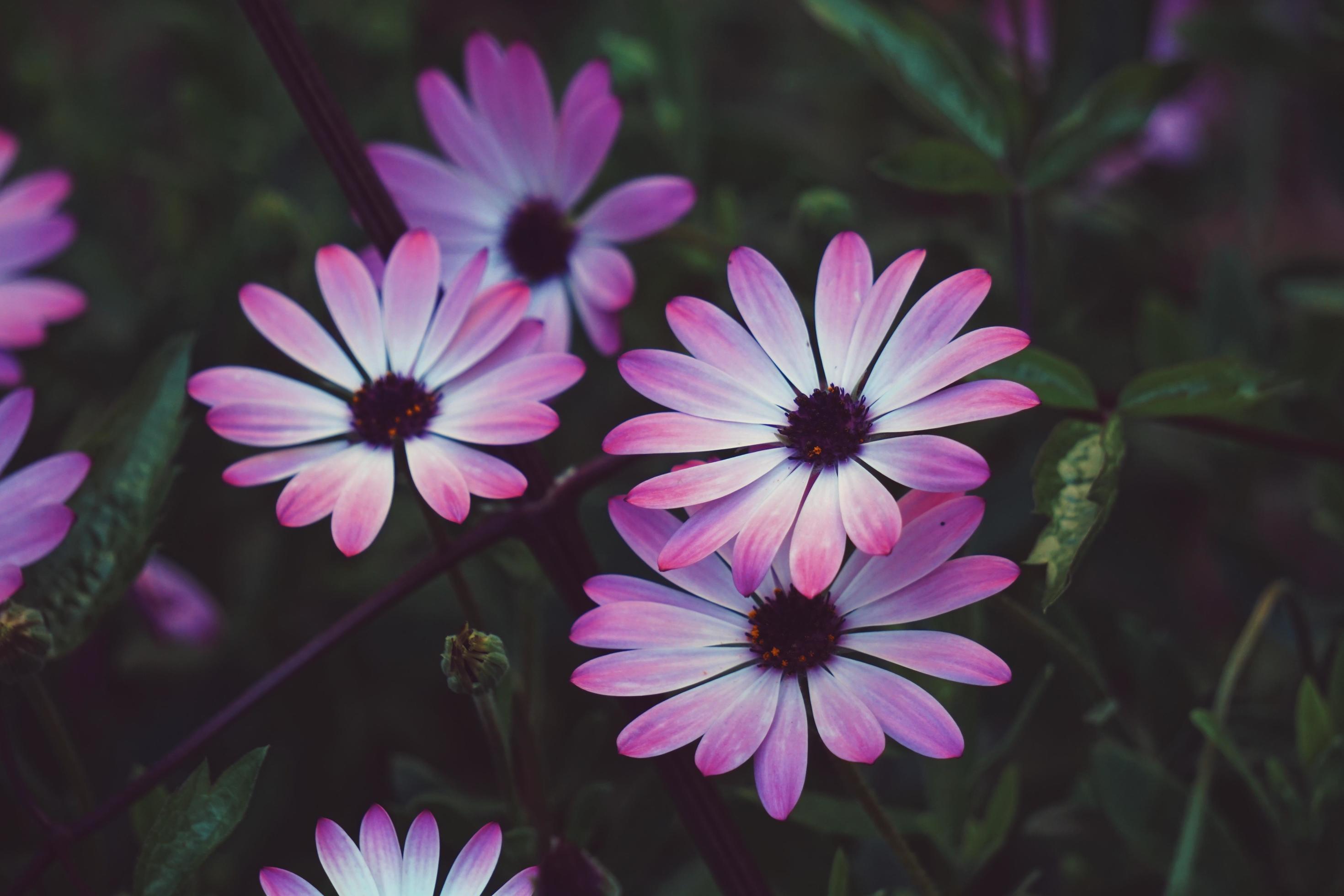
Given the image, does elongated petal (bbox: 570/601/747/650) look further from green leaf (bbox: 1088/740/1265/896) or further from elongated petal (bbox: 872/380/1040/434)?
green leaf (bbox: 1088/740/1265/896)

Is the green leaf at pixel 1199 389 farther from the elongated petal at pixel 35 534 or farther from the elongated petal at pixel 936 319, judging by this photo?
the elongated petal at pixel 35 534

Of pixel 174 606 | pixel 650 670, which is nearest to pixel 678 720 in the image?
pixel 650 670

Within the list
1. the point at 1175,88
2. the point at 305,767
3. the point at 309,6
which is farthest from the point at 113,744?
the point at 1175,88

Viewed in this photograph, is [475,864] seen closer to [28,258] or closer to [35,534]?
[35,534]

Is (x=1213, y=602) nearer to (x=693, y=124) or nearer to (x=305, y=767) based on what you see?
(x=693, y=124)

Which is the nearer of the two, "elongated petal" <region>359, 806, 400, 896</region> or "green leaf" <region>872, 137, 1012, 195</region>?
"elongated petal" <region>359, 806, 400, 896</region>

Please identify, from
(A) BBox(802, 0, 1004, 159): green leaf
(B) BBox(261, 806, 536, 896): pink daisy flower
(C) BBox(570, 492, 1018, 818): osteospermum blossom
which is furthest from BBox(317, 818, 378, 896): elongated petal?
(A) BBox(802, 0, 1004, 159): green leaf
